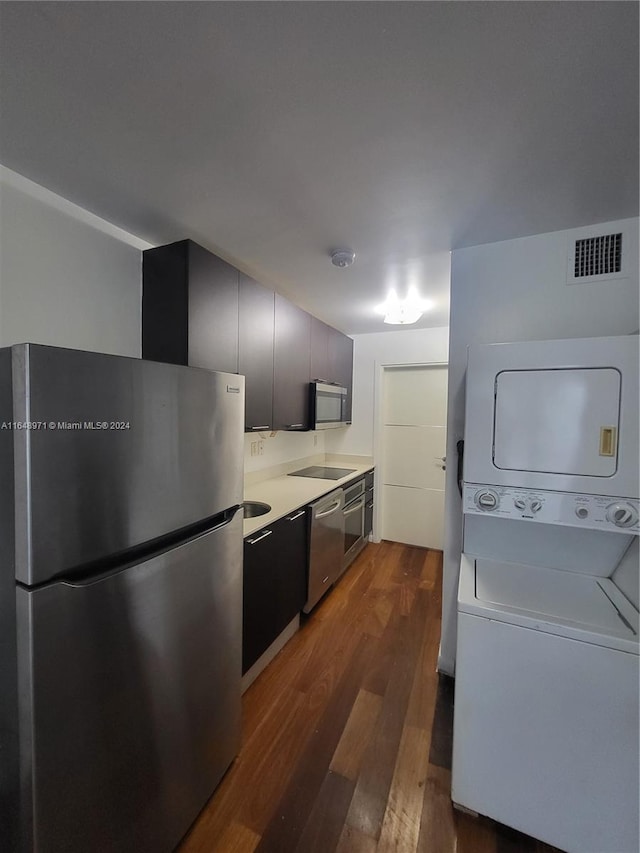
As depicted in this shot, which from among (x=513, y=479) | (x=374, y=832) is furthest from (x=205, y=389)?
(x=374, y=832)

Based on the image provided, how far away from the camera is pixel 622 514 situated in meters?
1.10

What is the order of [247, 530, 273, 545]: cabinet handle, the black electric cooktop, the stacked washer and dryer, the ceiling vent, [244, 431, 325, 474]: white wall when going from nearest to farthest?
the stacked washer and dryer → the ceiling vent → [247, 530, 273, 545]: cabinet handle → [244, 431, 325, 474]: white wall → the black electric cooktop

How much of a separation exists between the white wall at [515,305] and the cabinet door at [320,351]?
1196 mm

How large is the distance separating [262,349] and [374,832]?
217 cm

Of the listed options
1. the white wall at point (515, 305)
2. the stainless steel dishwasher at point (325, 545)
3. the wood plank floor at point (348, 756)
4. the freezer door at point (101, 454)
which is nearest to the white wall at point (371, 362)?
the stainless steel dishwasher at point (325, 545)

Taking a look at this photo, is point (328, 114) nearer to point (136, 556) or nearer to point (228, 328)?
point (228, 328)

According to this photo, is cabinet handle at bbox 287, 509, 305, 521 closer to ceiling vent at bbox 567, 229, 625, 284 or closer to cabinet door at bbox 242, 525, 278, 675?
cabinet door at bbox 242, 525, 278, 675

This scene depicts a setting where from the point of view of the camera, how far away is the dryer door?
1126 millimetres

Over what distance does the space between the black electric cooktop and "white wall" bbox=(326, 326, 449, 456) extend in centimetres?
44

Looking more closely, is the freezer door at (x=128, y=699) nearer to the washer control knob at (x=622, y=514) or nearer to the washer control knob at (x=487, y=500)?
the washer control knob at (x=487, y=500)

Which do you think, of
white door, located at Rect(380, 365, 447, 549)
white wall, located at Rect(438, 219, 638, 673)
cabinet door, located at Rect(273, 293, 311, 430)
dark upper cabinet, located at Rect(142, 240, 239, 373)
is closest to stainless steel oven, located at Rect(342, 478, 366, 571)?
white door, located at Rect(380, 365, 447, 549)

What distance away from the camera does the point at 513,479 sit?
4.09 ft

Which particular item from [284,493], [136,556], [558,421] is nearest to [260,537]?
[284,493]

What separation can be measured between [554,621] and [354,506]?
6.63 feet
